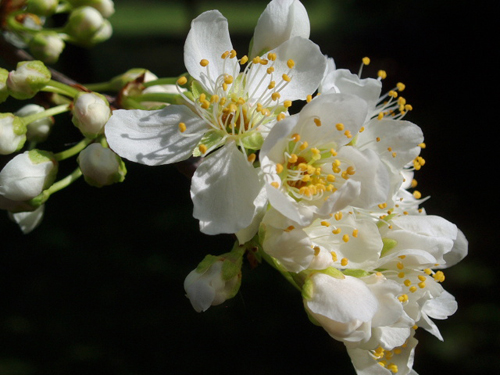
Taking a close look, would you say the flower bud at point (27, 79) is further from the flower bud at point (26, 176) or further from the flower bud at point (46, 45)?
the flower bud at point (46, 45)

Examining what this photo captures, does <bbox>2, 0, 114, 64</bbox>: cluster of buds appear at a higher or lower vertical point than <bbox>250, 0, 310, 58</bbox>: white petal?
lower

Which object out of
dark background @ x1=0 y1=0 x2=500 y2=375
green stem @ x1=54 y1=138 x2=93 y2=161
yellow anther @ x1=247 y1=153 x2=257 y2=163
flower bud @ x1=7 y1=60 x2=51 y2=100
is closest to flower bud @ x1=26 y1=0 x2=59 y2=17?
flower bud @ x1=7 y1=60 x2=51 y2=100

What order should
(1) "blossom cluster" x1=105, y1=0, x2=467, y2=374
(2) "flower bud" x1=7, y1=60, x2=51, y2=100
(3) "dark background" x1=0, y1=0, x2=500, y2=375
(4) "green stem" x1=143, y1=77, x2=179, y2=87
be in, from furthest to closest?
1. (3) "dark background" x1=0, y1=0, x2=500, y2=375
2. (4) "green stem" x1=143, y1=77, x2=179, y2=87
3. (2) "flower bud" x1=7, y1=60, x2=51, y2=100
4. (1) "blossom cluster" x1=105, y1=0, x2=467, y2=374

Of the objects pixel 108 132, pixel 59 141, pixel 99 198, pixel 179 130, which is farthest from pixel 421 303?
pixel 59 141

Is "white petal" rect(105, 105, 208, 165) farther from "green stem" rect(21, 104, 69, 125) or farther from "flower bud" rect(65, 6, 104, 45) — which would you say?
"flower bud" rect(65, 6, 104, 45)

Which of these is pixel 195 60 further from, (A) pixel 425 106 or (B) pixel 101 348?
(A) pixel 425 106

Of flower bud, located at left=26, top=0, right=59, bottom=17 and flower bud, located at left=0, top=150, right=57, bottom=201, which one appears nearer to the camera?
flower bud, located at left=0, top=150, right=57, bottom=201
